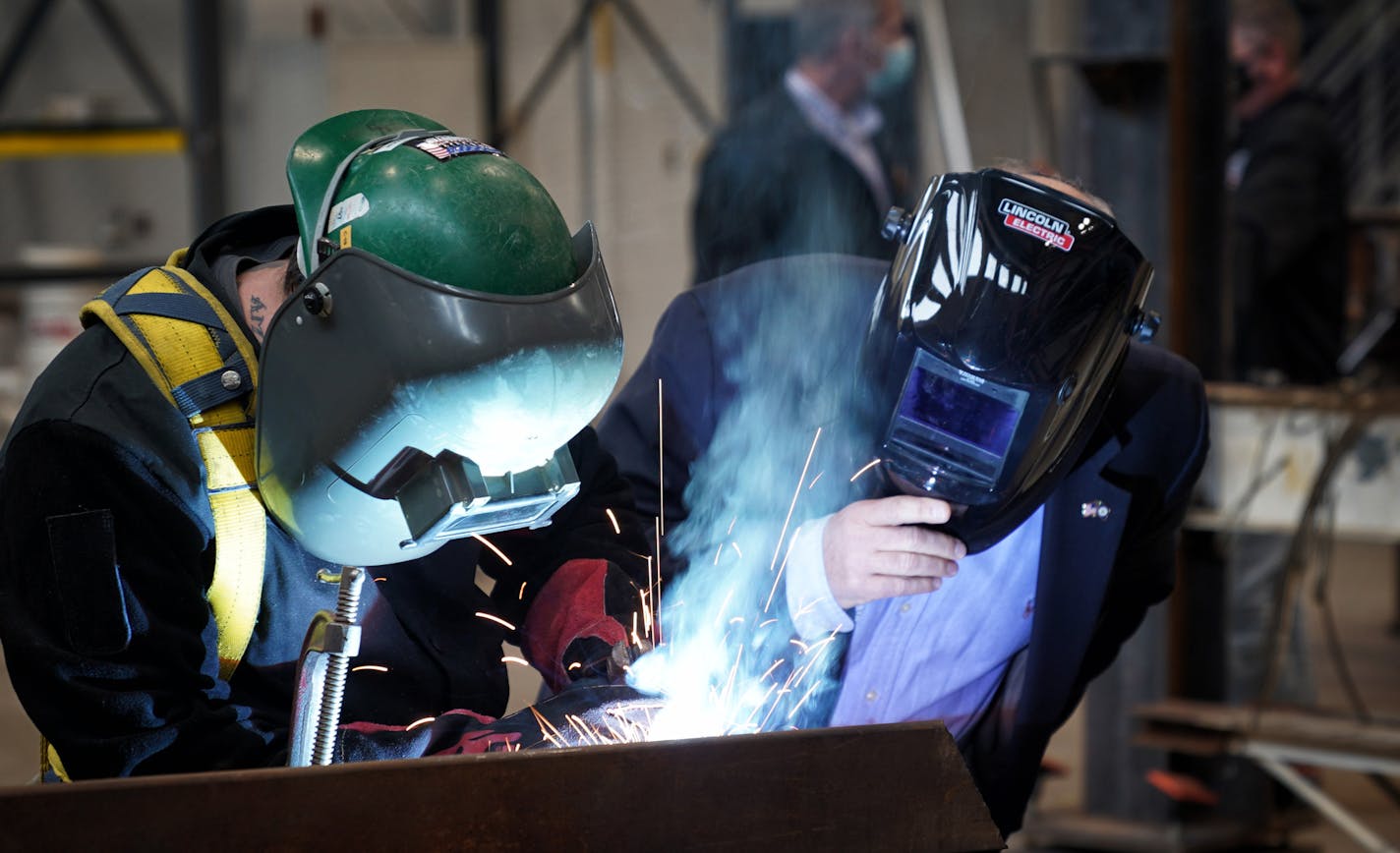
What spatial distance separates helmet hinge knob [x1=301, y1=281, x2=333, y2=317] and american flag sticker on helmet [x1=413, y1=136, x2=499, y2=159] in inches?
5.7

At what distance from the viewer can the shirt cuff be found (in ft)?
6.16

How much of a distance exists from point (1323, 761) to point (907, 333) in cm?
202

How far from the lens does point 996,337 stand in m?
1.74

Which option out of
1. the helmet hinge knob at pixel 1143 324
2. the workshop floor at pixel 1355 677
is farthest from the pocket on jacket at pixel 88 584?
the workshop floor at pixel 1355 677

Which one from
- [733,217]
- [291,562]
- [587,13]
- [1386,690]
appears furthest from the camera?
[587,13]

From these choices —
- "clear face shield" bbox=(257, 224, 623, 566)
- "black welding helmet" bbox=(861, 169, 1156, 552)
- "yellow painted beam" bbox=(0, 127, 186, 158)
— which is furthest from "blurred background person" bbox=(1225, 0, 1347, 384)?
"yellow painted beam" bbox=(0, 127, 186, 158)

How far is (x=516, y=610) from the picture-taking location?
1.79 meters

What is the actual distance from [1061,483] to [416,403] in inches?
40.6

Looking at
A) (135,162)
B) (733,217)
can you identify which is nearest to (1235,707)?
(733,217)

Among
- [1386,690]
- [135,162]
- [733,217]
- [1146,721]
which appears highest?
[733,217]

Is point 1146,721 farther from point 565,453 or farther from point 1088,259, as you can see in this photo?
point 565,453

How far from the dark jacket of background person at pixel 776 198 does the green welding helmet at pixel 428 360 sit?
9.06 feet

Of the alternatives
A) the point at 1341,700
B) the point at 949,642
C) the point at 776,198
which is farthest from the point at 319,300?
the point at 1341,700

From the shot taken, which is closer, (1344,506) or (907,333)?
(907,333)
